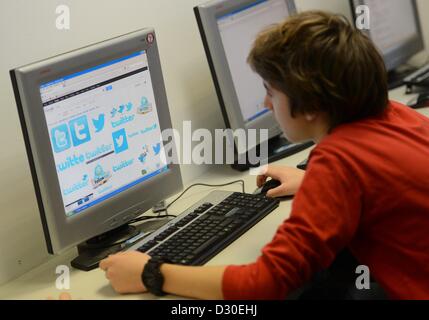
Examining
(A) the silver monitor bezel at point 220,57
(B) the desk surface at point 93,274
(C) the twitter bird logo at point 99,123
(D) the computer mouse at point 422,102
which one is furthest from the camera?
(D) the computer mouse at point 422,102

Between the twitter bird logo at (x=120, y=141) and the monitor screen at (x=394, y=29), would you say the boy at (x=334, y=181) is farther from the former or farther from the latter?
the monitor screen at (x=394, y=29)

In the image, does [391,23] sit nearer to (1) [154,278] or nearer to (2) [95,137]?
(2) [95,137]

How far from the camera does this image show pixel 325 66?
124 cm

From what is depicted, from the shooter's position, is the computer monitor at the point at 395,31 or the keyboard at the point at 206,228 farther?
the computer monitor at the point at 395,31

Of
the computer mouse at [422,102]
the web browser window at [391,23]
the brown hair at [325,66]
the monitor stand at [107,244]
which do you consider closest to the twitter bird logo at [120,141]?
the monitor stand at [107,244]

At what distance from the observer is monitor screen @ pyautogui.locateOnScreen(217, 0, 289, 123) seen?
6.26 ft

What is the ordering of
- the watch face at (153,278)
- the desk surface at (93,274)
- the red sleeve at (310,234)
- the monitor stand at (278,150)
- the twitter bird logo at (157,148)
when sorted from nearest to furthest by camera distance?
the red sleeve at (310,234) → the watch face at (153,278) → the desk surface at (93,274) → the twitter bird logo at (157,148) → the monitor stand at (278,150)

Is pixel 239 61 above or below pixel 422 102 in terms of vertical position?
above

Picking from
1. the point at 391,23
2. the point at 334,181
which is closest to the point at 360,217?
the point at 334,181

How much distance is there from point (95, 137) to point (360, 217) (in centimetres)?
64

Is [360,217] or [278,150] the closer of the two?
[360,217]

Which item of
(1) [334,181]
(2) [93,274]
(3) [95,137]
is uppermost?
(3) [95,137]

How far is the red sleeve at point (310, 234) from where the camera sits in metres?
1.15

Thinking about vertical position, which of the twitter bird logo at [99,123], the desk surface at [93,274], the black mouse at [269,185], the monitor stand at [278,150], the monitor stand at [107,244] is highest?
the twitter bird logo at [99,123]
